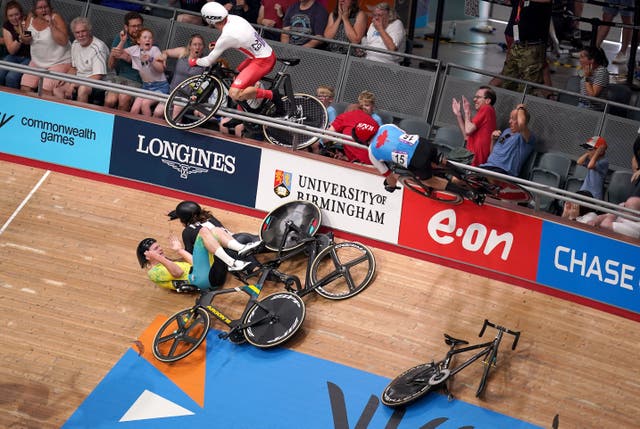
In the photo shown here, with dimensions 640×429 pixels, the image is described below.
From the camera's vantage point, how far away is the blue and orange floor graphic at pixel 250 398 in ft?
31.2

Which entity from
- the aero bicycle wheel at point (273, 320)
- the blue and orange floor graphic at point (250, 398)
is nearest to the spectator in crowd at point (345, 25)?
the aero bicycle wheel at point (273, 320)

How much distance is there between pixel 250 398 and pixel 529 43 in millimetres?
5937

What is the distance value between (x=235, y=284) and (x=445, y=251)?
238cm

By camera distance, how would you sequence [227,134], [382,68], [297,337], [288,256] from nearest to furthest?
1. [297,337]
2. [288,256]
3. [227,134]
4. [382,68]

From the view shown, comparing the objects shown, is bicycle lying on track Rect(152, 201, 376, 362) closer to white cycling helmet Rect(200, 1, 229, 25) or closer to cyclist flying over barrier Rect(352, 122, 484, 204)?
cyclist flying over barrier Rect(352, 122, 484, 204)

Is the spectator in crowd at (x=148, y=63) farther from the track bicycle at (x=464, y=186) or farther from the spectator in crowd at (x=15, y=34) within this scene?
the track bicycle at (x=464, y=186)

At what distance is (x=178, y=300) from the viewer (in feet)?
35.9

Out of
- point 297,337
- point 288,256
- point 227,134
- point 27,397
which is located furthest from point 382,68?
point 27,397

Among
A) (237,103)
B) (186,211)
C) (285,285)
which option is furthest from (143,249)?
(237,103)

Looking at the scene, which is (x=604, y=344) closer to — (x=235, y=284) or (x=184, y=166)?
(x=235, y=284)

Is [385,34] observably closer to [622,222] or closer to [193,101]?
[193,101]

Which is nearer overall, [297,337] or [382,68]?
[297,337]

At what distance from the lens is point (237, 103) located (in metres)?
11.6

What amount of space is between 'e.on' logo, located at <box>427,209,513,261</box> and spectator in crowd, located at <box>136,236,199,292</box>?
9.02 feet
